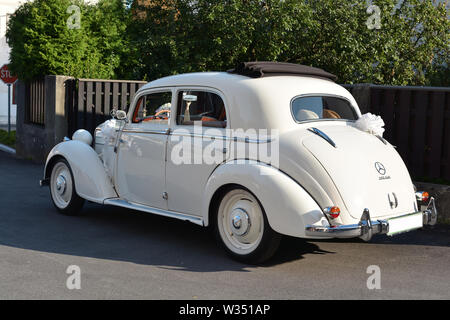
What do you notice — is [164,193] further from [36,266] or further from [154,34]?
[154,34]

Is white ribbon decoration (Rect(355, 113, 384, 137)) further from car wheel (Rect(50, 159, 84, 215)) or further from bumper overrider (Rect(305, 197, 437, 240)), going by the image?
car wheel (Rect(50, 159, 84, 215))

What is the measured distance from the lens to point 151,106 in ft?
25.6

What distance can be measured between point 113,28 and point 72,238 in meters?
8.41

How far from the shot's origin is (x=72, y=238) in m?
7.03

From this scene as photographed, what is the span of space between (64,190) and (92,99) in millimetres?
5315

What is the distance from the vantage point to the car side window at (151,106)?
740 centimetres

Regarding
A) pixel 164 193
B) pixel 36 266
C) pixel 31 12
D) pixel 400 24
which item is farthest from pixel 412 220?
pixel 400 24

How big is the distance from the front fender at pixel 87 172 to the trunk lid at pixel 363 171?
9.45 feet

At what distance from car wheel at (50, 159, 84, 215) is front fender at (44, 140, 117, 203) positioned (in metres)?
0.15

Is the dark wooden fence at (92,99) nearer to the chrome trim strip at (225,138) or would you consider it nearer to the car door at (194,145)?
the car door at (194,145)

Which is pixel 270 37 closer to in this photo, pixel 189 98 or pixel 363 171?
pixel 189 98

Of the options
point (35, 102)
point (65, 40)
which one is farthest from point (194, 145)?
point (35, 102)

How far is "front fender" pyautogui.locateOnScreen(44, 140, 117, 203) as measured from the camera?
7.64m

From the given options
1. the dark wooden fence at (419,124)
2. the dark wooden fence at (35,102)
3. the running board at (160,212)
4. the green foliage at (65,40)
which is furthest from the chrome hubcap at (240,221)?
the dark wooden fence at (35,102)
